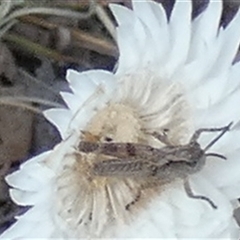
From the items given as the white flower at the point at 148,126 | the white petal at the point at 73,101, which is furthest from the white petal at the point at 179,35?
the white petal at the point at 73,101

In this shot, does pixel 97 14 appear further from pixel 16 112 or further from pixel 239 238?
pixel 239 238

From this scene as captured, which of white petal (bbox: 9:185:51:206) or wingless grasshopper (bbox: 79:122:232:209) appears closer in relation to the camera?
wingless grasshopper (bbox: 79:122:232:209)

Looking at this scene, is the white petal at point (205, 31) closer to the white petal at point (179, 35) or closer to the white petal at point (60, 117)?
the white petal at point (179, 35)

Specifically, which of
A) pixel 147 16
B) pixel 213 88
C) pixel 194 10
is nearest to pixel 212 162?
pixel 213 88

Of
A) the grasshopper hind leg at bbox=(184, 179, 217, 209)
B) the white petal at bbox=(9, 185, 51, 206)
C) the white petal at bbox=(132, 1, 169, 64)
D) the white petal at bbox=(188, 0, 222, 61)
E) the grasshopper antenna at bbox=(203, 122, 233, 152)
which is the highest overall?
the white petal at bbox=(188, 0, 222, 61)

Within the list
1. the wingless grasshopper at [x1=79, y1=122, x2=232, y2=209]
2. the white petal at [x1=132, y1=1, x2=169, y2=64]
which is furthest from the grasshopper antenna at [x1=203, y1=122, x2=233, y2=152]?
the white petal at [x1=132, y1=1, x2=169, y2=64]

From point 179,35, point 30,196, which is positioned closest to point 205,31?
point 179,35

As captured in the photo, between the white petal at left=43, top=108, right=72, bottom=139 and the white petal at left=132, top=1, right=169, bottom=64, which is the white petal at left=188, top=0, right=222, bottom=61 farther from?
the white petal at left=43, top=108, right=72, bottom=139
